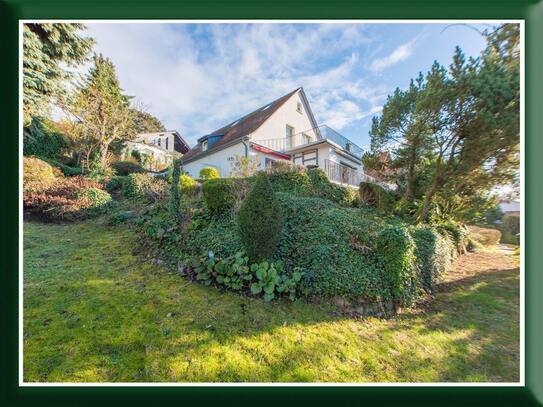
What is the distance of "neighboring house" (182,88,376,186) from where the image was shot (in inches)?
484

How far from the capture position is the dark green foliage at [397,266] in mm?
3467

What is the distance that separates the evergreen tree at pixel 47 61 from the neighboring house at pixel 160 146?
12.1 meters

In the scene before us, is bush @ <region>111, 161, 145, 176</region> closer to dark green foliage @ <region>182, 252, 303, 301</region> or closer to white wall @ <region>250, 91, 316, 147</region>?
white wall @ <region>250, 91, 316, 147</region>

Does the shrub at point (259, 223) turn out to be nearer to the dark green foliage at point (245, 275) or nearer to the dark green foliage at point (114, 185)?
the dark green foliage at point (245, 275)

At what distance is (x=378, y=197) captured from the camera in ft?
26.8

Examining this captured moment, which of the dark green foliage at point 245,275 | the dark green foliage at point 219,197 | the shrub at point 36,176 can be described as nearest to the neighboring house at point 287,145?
the dark green foliage at point 219,197

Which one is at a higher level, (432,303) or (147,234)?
(147,234)

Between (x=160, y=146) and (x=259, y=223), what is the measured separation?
75.3 feet

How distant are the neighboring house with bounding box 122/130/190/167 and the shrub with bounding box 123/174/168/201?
987 centimetres

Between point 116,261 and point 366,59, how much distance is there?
586cm

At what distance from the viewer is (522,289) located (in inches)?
90.7
